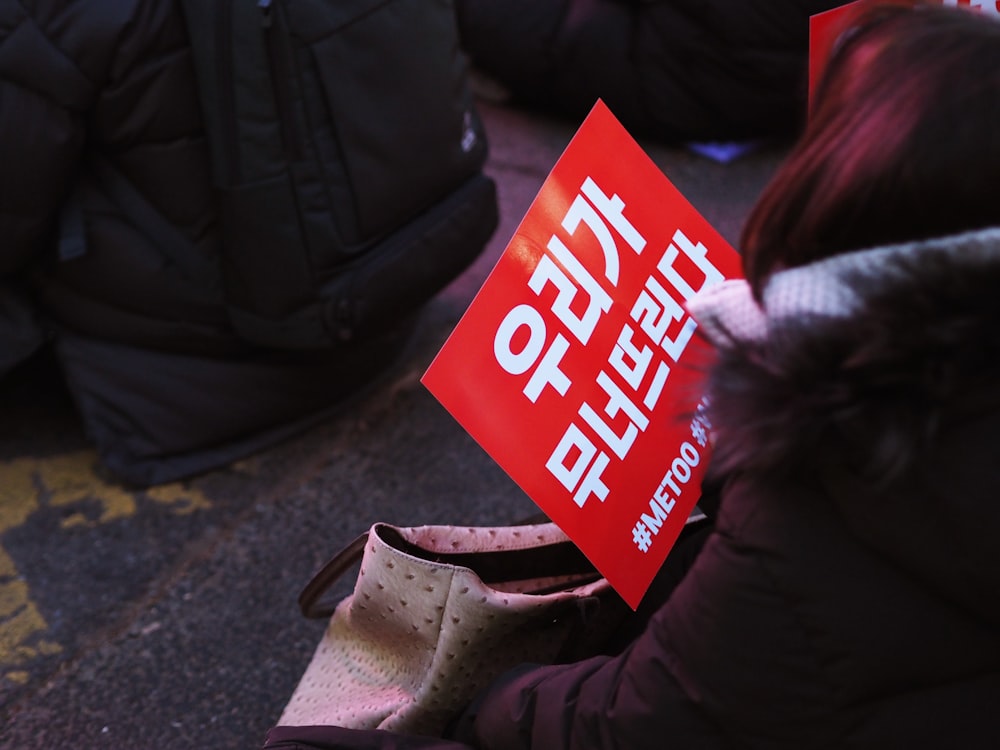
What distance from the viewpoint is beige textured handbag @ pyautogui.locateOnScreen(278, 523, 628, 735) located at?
1.26 meters

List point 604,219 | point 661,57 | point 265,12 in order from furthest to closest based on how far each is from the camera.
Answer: point 661,57
point 265,12
point 604,219

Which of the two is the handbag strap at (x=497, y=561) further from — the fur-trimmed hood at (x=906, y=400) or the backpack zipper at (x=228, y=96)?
the backpack zipper at (x=228, y=96)

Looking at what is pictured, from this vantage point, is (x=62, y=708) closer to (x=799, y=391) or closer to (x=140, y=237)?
(x=140, y=237)

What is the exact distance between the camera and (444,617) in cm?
127

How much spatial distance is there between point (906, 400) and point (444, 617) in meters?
0.62

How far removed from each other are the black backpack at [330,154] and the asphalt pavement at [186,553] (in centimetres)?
33

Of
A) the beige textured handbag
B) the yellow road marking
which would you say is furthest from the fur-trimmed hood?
the yellow road marking

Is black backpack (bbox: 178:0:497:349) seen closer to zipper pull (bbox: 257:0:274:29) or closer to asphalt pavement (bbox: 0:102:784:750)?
zipper pull (bbox: 257:0:274:29)

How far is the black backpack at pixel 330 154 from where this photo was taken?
1.93 metres

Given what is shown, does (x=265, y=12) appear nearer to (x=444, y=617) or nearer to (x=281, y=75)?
(x=281, y=75)

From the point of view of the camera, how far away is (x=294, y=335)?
2168 millimetres

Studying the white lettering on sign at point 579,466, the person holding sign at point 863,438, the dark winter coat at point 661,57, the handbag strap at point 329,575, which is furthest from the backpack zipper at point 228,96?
the dark winter coat at point 661,57

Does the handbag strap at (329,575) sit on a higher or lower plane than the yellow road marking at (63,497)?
higher

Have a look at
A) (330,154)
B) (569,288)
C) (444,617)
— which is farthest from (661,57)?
(444,617)
